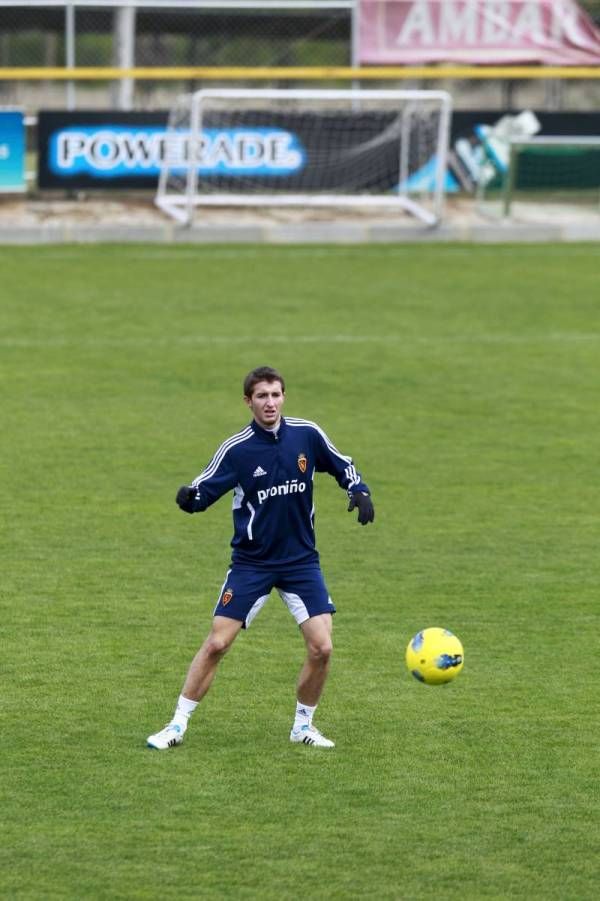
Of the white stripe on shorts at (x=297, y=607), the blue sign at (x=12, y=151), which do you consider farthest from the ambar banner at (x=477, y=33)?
the white stripe on shorts at (x=297, y=607)

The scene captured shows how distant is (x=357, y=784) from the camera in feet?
24.9

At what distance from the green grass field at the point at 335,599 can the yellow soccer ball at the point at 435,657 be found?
0.41m

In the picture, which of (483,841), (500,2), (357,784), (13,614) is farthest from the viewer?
(500,2)

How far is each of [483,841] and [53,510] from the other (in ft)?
21.9

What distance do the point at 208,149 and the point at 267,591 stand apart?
68.3 feet

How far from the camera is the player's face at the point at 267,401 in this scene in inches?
301

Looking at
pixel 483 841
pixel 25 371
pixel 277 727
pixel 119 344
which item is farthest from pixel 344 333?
pixel 483 841

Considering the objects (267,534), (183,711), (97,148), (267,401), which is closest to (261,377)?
(267,401)

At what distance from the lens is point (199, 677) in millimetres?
7918

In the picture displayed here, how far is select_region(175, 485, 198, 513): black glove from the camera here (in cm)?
768

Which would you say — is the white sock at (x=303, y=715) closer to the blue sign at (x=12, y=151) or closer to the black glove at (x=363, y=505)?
the black glove at (x=363, y=505)

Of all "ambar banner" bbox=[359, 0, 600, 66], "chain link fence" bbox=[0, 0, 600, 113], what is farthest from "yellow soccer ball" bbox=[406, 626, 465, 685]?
"ambar banner" bbox=[359, 0, 600, 66]

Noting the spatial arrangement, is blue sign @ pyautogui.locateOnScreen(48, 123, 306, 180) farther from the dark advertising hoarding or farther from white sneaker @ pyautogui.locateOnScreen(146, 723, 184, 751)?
white sneaker @ pyautogui.locateOnScreen(146, 723, 184, 751)

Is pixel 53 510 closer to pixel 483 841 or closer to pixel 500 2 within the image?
pixel 483 841
